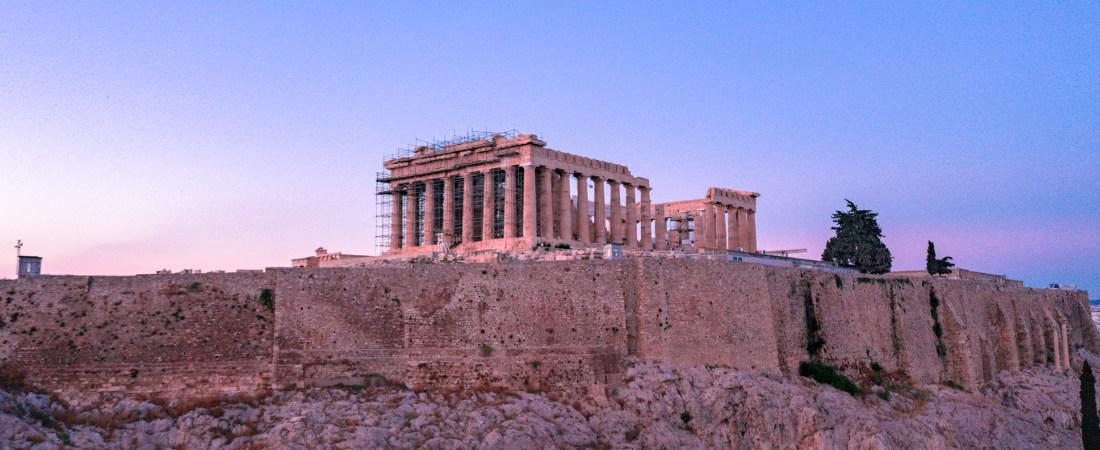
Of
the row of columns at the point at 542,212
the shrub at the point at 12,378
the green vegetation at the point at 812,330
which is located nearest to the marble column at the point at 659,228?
the row of columns at the point at 542,212

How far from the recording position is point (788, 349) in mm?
35406

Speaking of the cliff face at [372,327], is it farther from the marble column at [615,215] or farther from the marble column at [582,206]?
the marble column at [615,215]

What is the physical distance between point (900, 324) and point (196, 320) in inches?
1165

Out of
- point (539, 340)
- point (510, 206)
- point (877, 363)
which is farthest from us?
point (510, 206)

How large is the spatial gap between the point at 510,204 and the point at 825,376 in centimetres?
1733

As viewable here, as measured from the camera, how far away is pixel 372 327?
29906 millimetres

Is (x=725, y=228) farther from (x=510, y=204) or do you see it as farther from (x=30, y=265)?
(x=30, y=265)

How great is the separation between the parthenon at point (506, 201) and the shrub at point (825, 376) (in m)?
12.9

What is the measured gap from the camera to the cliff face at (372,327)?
29188mm

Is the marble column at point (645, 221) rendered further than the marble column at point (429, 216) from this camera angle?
Yes

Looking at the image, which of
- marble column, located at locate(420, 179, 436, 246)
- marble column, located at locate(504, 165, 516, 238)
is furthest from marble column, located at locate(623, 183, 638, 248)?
marble column, located at locate(420, 179, 436, 246)

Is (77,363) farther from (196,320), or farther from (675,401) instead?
(675,401)

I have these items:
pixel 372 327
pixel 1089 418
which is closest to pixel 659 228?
pixel 1089 418

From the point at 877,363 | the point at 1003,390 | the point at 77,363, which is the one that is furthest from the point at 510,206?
the point at 1003,390
